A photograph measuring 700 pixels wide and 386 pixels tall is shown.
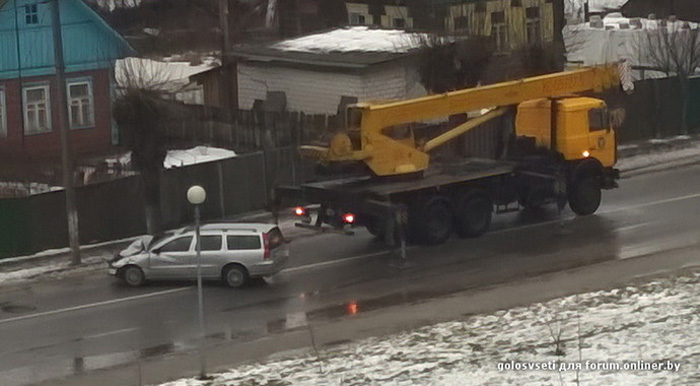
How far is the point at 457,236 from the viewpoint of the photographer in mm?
28156

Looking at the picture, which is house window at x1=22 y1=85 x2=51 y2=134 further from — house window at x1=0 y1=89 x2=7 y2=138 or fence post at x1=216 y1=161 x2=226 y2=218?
fence post at x1=216 y1=161 x2=226 y2=218

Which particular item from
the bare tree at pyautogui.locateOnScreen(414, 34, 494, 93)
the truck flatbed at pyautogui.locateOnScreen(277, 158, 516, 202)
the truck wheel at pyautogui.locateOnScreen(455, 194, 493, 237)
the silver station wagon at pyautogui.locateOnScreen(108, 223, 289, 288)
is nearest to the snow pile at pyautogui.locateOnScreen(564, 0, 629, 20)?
the bare tree at pyautogui.locateOnScreen(414, 34, 494, 93)

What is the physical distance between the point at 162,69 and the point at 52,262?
22335 mm

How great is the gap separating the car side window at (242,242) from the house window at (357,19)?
1096 inches

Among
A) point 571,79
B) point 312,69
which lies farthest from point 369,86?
point 571,79

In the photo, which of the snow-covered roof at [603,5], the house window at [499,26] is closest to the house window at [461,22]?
the house window at [499,26]

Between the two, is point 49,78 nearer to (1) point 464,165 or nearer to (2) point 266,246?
(1) point 464,165

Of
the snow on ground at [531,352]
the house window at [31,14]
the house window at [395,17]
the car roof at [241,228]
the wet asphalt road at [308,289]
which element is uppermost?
the house window at [31,14]

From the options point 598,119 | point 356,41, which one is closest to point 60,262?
point 598,119

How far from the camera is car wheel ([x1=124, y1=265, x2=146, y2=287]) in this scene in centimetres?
2520

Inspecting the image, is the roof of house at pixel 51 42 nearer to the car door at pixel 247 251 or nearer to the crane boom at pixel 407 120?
the crane boom at pixel 407 120

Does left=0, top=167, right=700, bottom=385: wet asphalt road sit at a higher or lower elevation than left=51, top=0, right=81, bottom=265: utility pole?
lower

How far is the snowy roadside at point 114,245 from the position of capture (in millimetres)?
27516

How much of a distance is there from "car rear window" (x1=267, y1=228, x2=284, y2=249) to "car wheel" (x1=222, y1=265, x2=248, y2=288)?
0.70 metres
